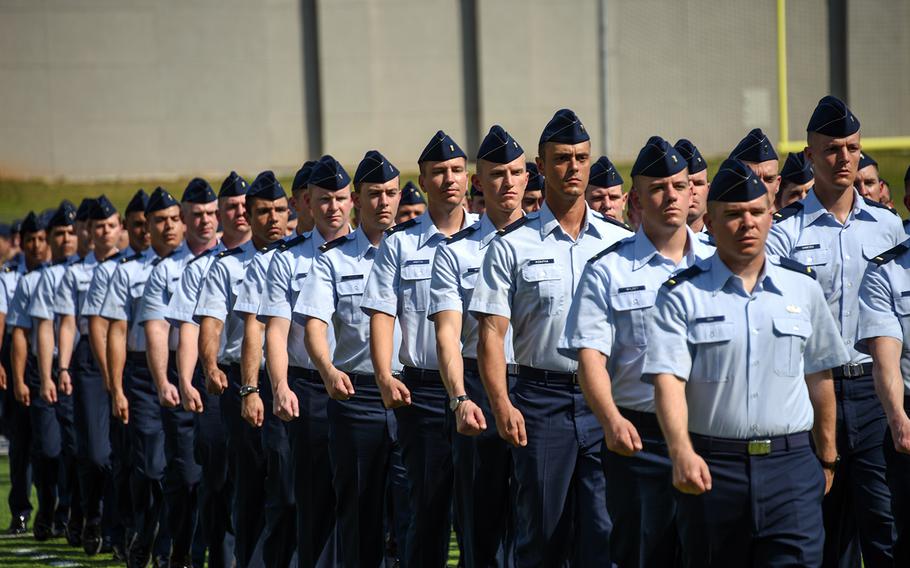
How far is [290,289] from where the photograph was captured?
302 inches

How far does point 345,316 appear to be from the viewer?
7375 mm

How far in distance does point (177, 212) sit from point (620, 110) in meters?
19.9

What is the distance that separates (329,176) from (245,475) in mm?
1663

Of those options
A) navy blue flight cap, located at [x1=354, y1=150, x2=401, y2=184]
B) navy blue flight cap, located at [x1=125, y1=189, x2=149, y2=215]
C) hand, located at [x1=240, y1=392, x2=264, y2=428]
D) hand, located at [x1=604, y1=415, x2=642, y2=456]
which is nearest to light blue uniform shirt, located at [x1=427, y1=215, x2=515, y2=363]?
navy blue flight cap, located at [x1=354, y1=150, x2=401, y2=184]

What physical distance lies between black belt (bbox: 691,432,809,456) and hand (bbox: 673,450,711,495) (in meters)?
0.19

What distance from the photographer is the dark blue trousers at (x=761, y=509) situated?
15.8 feet

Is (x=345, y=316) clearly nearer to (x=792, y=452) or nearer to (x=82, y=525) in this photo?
(x=792, y=452)

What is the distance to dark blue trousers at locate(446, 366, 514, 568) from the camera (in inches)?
260

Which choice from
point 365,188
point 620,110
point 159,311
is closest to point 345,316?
point 365,188

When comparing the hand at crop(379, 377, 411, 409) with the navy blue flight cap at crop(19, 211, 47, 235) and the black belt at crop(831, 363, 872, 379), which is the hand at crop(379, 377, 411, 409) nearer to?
the black belt at crop(831, 363, 872, 379)

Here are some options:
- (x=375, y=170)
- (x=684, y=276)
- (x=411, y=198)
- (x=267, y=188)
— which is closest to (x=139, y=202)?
(x=411, y=198)

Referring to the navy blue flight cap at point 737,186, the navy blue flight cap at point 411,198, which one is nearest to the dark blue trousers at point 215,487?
the navy blue flight cap at point 411,198

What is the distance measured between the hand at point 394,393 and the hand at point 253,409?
1202 millimetres

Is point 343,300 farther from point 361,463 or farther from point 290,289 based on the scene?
point 361,463
